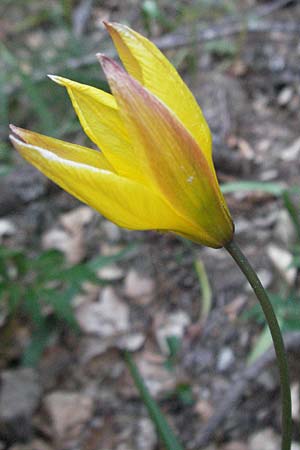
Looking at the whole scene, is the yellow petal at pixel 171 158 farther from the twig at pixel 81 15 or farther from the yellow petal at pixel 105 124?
the twig at pixel 81 15

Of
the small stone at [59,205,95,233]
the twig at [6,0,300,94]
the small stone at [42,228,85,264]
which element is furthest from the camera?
the twig at [6,0,300,94]

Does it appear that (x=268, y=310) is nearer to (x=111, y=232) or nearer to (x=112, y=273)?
(x=112, y=273)

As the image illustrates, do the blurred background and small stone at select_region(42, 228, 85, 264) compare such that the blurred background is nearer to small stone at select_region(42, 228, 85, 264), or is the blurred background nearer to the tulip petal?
small stone at select_region(42, 228, 85, 264)

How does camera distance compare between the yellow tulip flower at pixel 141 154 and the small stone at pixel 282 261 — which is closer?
the yellow tulip flower at pixel 141 154

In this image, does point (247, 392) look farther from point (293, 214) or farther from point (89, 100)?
point (89, 100)

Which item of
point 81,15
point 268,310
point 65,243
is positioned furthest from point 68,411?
point 81,15

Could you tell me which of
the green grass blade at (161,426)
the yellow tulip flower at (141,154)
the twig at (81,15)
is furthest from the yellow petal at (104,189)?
the twig at (81,15)

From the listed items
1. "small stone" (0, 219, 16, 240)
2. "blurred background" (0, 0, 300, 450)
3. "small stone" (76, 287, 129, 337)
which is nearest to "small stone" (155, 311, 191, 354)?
"blurred background" (0, 0, 300, 450)
